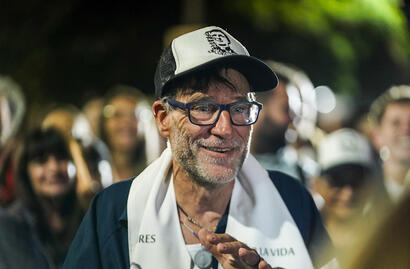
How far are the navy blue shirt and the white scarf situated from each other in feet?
0.09

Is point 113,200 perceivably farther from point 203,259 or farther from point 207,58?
point 207,58

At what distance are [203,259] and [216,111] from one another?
468mm

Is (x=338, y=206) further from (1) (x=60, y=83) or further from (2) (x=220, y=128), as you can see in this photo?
(1) (x=60, y=83)

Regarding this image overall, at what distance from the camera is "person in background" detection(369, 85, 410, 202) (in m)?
4.39

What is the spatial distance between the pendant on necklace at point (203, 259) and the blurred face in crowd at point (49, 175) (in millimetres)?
1510

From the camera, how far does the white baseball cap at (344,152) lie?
4.70 metres

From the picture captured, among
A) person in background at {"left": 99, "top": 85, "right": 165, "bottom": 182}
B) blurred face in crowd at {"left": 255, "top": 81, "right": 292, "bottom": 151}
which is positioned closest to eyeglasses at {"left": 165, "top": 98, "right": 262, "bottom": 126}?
blurred face in crowd at {"left": 255, "top": 81, "right": 292, "bottom": 151}

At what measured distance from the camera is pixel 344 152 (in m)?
4.80

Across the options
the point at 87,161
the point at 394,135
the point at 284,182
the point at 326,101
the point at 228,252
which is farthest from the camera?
the point at 326,101

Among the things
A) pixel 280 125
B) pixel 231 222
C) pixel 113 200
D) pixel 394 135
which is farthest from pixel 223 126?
pixel 394 135

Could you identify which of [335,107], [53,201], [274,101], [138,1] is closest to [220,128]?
[274,101]

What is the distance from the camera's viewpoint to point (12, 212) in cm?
390

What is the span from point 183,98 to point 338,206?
2157 millimetres

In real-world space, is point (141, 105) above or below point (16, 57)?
above
